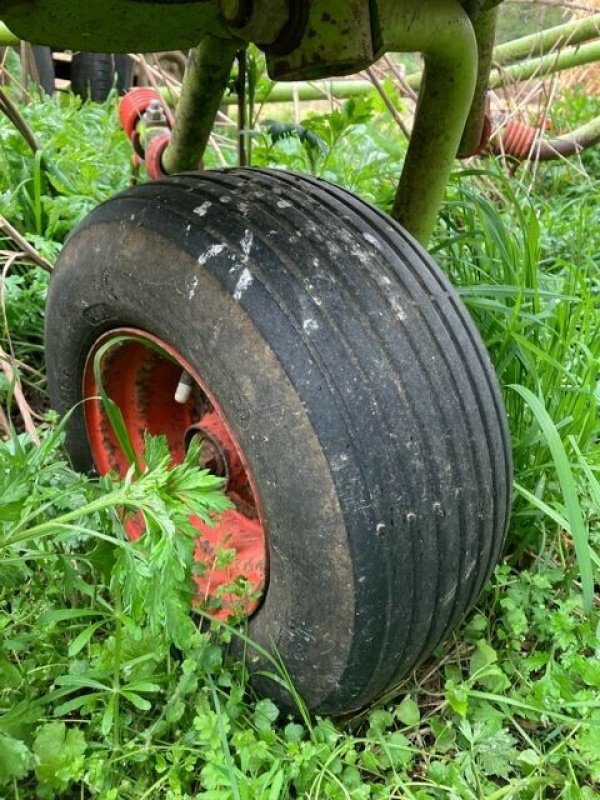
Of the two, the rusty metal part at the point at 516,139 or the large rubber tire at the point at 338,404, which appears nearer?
the large rubber tire at the point at 338,404

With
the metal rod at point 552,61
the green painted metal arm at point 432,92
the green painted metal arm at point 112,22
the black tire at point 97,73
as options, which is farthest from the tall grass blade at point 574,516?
the black tire at point 97,73

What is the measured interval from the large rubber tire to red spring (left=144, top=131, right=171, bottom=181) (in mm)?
550

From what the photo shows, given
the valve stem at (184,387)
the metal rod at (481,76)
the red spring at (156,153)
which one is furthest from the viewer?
the red spring at (156,153)

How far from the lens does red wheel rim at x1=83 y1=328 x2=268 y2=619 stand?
3.62 ft

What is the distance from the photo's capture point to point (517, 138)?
7.90 ft

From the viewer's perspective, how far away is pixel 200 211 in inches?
41.7

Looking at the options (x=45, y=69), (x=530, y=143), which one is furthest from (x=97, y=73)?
(x=530, y=143)

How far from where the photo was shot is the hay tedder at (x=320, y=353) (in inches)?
35.7

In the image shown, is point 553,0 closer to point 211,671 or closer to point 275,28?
point 275,28

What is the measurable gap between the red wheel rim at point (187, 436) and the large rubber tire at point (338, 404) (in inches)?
1.6

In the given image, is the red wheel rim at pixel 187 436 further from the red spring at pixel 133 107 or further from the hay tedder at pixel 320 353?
the red spring at pixel 133 107

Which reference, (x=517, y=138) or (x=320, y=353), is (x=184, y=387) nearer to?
(x=320, y=353)

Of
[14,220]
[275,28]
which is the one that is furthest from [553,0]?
[275,28]

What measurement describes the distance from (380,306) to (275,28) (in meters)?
0.36
